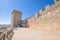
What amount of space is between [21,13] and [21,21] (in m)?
1.58

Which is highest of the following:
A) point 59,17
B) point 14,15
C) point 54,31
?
point 14,15

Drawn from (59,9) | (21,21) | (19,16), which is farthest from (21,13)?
(59,9)

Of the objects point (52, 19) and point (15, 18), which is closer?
point (52, 19)

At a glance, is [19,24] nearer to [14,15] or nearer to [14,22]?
[14,22]

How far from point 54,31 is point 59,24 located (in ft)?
1.78

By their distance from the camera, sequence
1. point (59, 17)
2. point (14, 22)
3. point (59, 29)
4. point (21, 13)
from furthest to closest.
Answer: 1. point (21, 13)
2. point (14, 22)
3. point (59, 17)
4. point (59, 29)

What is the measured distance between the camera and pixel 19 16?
44.4 ft

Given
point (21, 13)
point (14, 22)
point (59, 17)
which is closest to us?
point (59, 17)

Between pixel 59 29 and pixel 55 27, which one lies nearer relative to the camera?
pixel 59 29

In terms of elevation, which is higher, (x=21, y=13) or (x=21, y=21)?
(x=21, y=13)

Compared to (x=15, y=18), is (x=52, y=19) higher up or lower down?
lower down

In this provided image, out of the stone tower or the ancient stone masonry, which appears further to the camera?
the stone tower

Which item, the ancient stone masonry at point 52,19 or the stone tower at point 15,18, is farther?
the stone tower at point 15,18

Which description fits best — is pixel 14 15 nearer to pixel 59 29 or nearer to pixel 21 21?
pixel 21 21
